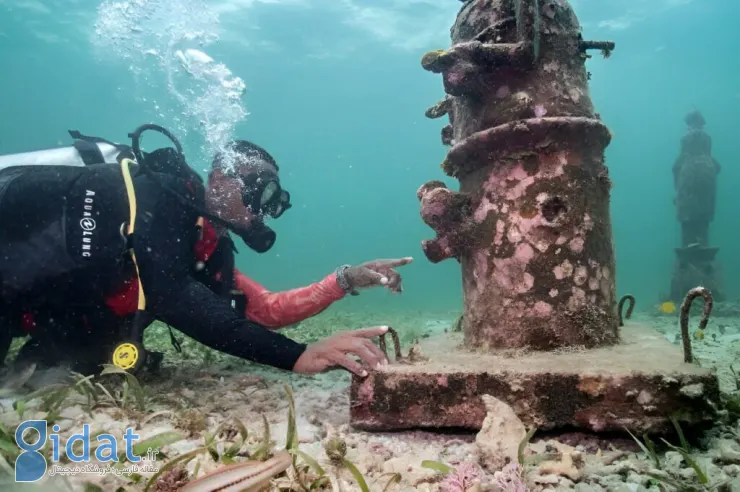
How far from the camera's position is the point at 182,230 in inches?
133

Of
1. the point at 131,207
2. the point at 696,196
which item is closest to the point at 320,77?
the point at 696,196

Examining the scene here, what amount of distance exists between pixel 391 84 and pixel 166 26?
125 ft

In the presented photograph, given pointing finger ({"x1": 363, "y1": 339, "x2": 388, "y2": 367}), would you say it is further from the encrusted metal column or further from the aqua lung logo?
the aqua lung logo

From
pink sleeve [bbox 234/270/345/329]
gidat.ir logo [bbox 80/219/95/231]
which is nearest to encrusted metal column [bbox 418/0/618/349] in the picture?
pink sleeve [bbox 234/270/345/329]

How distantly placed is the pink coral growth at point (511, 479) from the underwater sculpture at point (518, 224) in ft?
1.52

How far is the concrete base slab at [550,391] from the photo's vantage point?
77.8 inches

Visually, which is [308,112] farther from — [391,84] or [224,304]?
[224,304]

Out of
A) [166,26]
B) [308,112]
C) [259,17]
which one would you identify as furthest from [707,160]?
[308,112]

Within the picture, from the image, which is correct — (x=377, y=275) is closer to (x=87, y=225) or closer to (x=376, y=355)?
(x=376, y=355)

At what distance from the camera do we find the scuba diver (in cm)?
290

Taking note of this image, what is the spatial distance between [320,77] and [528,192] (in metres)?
46.3

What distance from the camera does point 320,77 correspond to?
148ft

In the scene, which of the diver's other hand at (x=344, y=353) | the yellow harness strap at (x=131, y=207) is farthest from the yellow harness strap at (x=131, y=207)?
the diver's other hand at (x=344, y=353)

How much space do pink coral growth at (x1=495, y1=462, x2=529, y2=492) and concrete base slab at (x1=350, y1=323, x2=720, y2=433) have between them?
0.43 m
